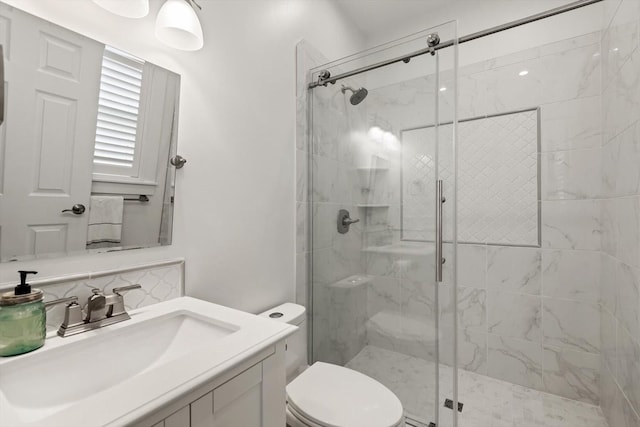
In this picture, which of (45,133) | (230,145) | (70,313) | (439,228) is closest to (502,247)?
(439,228)

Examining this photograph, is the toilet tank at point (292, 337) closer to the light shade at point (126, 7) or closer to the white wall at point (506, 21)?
the light shade at point (126, 7)

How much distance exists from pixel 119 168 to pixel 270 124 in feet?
2.56

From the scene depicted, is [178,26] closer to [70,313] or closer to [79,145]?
[79,145]

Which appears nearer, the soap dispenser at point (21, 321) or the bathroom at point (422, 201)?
the soap dispenser at point (21, 321)

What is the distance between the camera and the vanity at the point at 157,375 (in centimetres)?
50

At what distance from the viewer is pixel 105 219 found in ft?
2.96

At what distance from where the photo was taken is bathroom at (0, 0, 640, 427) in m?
1.21

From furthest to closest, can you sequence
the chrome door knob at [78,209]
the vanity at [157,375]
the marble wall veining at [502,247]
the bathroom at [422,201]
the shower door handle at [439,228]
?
the marble wall veining at [502,247] → the shower door handle at [439,228] → the bathroom at [422,201] → the chrome door knob at [78,209] → the vanity at [157,375]

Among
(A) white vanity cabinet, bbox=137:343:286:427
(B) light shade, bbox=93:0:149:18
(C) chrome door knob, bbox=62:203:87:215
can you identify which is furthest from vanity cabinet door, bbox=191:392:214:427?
(B) light shade, bbox=93:0:149:18

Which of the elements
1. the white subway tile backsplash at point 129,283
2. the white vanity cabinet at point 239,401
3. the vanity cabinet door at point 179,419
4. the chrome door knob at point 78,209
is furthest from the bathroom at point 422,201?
the vanity cabinet door at point 179,419

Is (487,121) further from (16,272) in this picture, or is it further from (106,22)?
(16,272)

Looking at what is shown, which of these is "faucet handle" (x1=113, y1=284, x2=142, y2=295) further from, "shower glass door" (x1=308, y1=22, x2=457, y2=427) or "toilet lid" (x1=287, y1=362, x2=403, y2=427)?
"shower glass door" (x1=308, y1=22, x2=457, y2=427)

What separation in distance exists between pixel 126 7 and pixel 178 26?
0.15m

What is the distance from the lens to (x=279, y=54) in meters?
1.61
